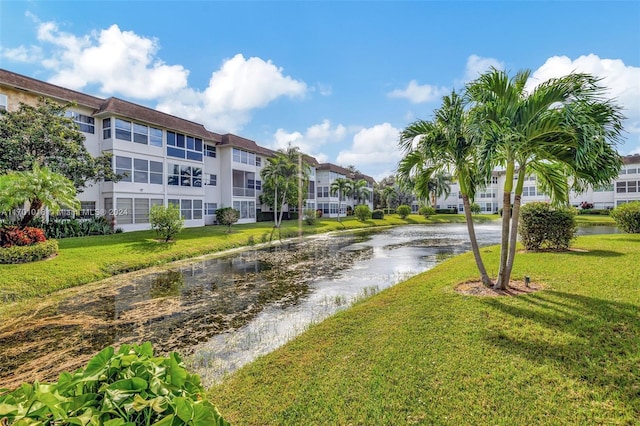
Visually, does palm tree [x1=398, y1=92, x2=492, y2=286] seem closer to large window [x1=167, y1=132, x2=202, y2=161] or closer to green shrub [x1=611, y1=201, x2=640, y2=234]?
green shrub [x1=611, y1=201, x2=640, y2=234]

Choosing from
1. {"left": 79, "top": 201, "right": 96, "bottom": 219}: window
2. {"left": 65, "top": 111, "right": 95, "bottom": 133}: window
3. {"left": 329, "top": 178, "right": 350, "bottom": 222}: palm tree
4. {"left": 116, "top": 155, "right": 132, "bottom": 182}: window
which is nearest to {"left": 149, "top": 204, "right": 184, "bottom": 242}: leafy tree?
{"left": 116, "top": 155, "right": 132, "bottom": 182}: window

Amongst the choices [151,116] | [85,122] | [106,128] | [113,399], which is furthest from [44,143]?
[113,399]

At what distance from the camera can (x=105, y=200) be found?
22.0 metres

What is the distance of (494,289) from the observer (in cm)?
773

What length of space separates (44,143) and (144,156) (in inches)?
303

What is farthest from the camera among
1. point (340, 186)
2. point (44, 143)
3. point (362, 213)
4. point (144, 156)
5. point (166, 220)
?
point (340, 186)

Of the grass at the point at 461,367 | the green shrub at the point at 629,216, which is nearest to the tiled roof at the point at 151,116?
the grass at the point at 461,367

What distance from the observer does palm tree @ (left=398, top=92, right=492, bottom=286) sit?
762 centimetres

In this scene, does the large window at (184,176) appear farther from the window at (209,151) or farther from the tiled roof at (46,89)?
the tiled roof at (46,89)

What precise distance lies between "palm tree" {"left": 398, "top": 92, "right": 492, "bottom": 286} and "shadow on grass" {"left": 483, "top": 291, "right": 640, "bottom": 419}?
206cm

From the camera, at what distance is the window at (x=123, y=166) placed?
2197cm

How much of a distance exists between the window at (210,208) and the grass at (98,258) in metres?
8.39

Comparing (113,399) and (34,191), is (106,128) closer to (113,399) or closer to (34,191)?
(34,191)

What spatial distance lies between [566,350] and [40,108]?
2309cm
